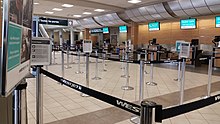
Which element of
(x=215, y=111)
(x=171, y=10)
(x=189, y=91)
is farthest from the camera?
(x=171, y=10)

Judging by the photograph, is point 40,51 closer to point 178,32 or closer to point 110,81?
point 110,81

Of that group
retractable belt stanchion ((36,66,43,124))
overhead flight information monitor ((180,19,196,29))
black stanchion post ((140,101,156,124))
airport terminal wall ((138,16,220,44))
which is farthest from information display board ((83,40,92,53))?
airport terminal wall ((138,16,220,44))

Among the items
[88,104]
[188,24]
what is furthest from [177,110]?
[188,24]

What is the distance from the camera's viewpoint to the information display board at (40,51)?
7.00 ft

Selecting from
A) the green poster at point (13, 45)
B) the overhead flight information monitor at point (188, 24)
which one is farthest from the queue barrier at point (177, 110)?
the overhead flight information monitor at point (188, 24)

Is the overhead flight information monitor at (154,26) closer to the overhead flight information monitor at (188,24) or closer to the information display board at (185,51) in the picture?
the overhead flight information monitor at (188,24)

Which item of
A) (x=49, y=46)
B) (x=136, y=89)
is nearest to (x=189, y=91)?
(x=136, y=89)

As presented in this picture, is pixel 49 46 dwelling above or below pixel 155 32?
below

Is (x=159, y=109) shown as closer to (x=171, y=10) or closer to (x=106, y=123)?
(x=106, y=123)

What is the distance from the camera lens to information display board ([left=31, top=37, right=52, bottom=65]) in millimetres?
2135

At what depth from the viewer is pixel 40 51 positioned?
7.12 feet

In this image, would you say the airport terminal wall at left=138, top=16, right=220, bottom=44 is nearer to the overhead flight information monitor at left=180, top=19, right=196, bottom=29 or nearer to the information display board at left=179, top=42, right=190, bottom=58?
the overhead flight information monitor at left=180, top=19, right=196, bottom=29

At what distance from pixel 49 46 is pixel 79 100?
2157mm

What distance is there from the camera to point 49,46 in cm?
224
